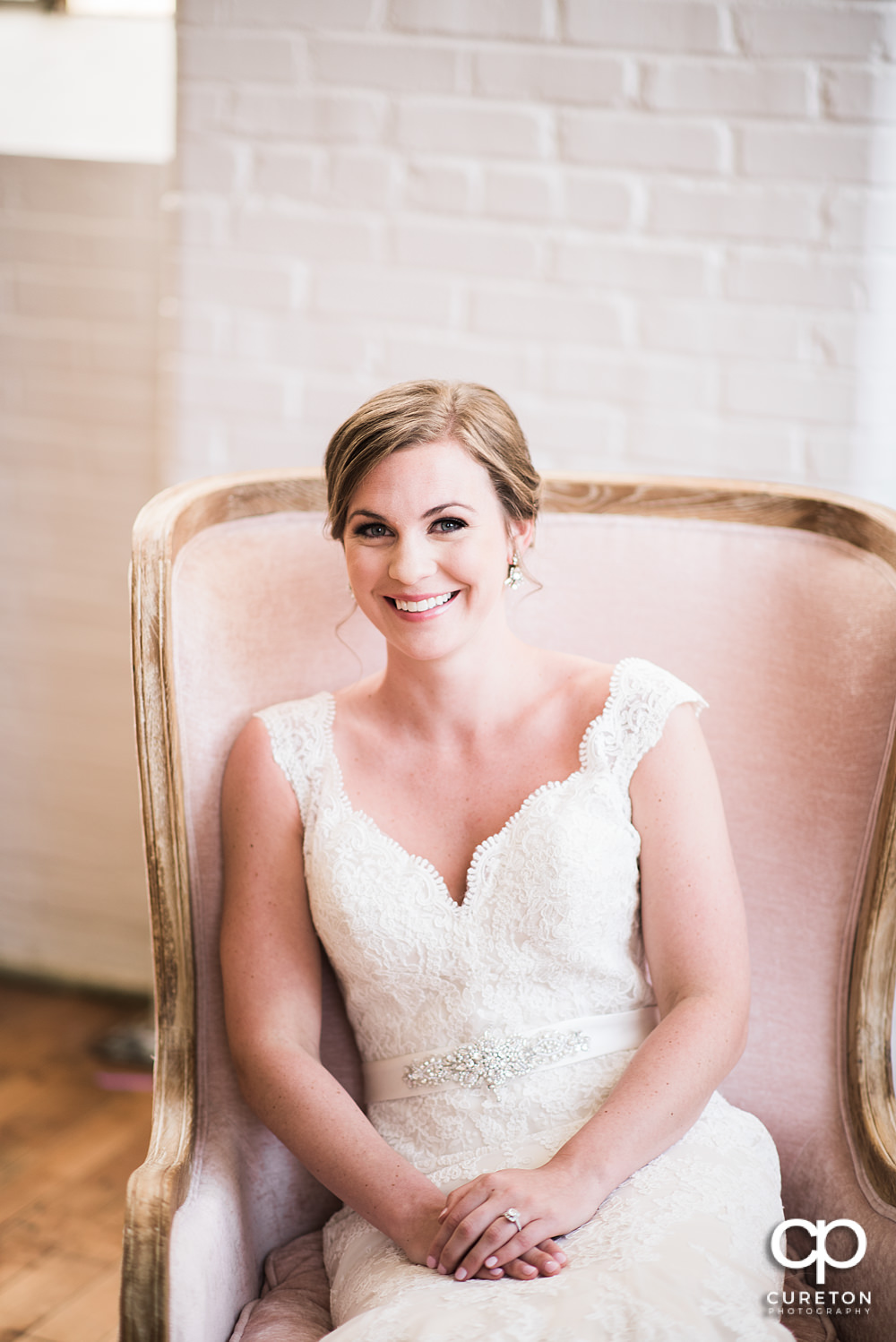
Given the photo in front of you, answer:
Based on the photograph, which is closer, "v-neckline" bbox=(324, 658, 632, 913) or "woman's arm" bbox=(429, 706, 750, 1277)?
"woman's arm" bbox=(429, 706, 750, 1277)

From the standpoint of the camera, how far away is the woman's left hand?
3.76ft

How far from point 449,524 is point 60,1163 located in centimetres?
167

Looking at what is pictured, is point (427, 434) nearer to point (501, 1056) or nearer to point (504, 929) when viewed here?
point (504, 929)

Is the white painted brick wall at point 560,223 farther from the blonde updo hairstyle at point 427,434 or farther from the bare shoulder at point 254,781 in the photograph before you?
the bare shoulder at point 254,781

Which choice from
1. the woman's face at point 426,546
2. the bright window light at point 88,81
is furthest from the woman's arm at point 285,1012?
the bright window light at point 88,81

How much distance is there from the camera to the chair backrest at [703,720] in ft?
4.66

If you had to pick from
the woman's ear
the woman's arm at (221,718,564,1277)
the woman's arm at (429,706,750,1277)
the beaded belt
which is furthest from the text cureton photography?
the woman's ear

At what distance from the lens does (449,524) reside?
1.40 m

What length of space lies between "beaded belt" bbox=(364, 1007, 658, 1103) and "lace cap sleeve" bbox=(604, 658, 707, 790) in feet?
0.93

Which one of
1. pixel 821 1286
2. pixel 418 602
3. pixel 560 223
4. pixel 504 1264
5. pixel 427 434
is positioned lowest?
pixel 821 1286

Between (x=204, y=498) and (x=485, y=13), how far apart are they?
1136 mm

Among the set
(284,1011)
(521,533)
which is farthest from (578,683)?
(284,1011)

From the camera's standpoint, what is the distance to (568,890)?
1348mm

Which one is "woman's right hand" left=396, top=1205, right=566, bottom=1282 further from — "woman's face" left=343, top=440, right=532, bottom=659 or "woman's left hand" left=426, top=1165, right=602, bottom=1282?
"woman's face" left=343, top=440, right=532, bottom=659
